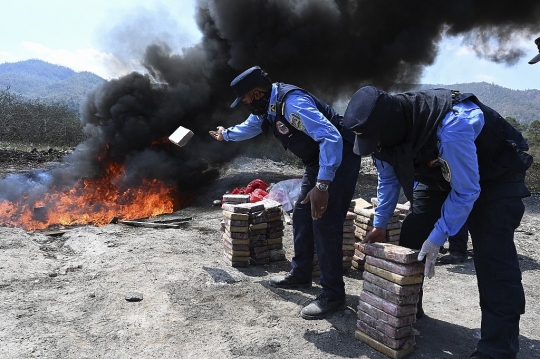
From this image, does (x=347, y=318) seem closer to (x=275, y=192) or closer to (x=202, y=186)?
(x=275, y=192)

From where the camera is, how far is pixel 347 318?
11.1 feet

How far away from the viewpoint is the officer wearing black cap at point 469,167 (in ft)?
7.64

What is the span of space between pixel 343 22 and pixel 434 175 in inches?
496

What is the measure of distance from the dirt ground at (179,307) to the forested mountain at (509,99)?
90.7 m

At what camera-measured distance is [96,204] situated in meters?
9.26

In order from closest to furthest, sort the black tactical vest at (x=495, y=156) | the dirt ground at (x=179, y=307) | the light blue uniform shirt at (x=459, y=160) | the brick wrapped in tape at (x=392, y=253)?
the light blue uniform shirt at (x=459, y=160) → the black tactical vest at (x=495, y=156) → the brick wrapped in tape at (x=392, y=253) → the dirt ground at (x=179, y=307)

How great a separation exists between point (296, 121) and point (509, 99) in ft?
451

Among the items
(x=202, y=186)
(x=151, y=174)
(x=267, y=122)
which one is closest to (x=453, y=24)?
(x=202, y=186)

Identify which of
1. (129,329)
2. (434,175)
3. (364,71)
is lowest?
(129,329)

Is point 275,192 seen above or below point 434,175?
below

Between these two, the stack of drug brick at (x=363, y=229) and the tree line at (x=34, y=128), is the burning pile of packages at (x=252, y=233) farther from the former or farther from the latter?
the tree line at (x=34, y=128)

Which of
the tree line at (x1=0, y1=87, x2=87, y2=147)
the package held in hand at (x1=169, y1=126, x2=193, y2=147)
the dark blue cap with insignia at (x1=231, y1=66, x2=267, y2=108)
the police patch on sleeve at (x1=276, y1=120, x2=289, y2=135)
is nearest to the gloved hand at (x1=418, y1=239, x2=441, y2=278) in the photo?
the police patch on sleeve at (x1=276, y1=120, x2=289, y2=135)

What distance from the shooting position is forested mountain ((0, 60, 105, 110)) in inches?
4528

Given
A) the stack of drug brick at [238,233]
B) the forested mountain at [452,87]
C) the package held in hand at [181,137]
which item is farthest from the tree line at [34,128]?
the forested mountain at [452,87]
